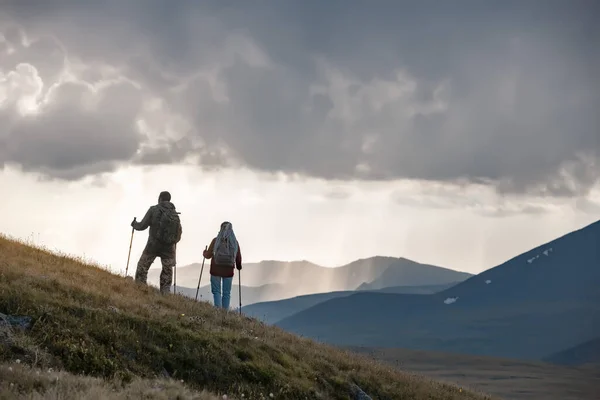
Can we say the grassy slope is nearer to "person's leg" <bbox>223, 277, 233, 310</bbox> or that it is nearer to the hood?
"person's leg" <bbox>223, 277, 233, 310</bbox>

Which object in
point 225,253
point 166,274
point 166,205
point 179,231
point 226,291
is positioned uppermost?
point 166,205

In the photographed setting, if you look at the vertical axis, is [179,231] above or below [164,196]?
below

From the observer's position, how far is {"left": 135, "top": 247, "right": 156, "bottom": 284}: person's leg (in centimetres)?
2098

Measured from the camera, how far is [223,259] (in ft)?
74.6

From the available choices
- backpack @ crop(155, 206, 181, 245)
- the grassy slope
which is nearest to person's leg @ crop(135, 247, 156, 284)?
backpack @ crop(155, 206, 181, 245)

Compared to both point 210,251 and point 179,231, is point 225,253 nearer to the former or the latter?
point 210,251

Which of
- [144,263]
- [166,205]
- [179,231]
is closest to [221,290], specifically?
[144,263]

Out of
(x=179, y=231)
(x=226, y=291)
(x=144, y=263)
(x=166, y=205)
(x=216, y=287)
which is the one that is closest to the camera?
(x=166, y=205)

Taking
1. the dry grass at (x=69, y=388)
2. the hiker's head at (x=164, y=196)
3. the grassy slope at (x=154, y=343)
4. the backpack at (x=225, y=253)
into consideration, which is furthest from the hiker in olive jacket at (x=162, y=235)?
the dry grass at (x=69, y=388)

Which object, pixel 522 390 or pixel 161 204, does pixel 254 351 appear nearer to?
pixel 161 204

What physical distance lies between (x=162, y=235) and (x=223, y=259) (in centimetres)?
285

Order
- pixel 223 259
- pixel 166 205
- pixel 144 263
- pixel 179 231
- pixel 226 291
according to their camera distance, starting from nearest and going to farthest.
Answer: pixel 166 205, pixel 179 231, pixel 144 263, pixel 223 259, pixel 226 291

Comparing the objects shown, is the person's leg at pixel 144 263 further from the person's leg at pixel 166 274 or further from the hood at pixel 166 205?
the hood at pixel 166 205

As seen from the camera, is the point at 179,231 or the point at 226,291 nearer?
the point at 179,231
